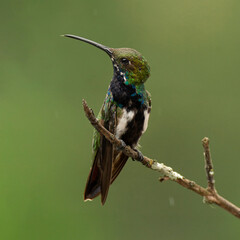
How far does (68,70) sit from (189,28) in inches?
87.3

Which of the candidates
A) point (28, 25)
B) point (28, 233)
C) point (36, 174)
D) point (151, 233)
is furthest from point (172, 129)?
point (28, 25)

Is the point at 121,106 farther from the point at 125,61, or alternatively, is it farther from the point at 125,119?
the point at 125,61

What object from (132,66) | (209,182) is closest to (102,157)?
(132,66)

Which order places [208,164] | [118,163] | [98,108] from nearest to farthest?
[208,164] → [118,163] → [98,108]

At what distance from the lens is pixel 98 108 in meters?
7.42

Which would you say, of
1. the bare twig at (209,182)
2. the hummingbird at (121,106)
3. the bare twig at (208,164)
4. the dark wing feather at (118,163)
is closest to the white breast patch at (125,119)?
the hummingbird at (121,106)

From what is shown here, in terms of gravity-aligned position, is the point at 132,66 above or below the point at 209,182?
above

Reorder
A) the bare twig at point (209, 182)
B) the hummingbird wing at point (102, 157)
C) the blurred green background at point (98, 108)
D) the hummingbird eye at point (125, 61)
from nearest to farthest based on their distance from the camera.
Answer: the bare twig at point (209, 182) → the hummingbird wing at point (102, 157) → the hummingbird eye at point (125, 61) → the blurred green background at point (98, 108)

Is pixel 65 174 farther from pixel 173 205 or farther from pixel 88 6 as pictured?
pixel 88 6

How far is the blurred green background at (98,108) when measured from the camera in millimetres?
7207

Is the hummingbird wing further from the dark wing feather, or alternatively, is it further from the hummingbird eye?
the hummingbird eye

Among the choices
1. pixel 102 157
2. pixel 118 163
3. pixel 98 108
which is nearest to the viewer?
pixel 102 157

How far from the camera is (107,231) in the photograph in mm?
7371

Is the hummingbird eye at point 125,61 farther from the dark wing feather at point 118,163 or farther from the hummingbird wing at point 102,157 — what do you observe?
the dark wing feather at point 118,163
